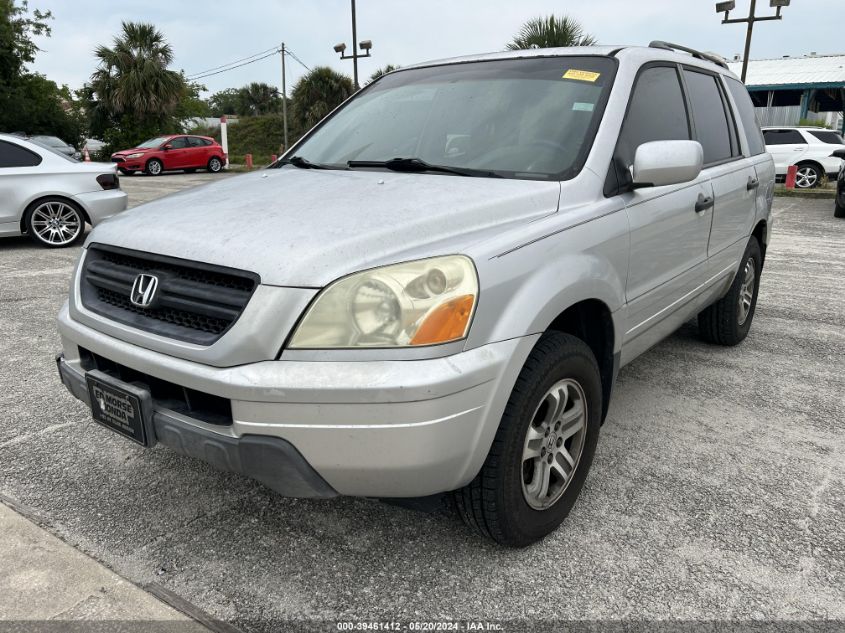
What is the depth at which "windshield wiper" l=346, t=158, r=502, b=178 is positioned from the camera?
2.62 metres

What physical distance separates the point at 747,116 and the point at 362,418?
388cm

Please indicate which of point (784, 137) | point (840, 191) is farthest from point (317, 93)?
point (840, 191)

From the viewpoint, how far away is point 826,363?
4223mm

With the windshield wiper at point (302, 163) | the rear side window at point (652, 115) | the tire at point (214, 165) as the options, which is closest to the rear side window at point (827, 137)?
the rear side window at point (652, 115)

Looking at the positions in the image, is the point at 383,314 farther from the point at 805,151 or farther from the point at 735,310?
the point at 805,151

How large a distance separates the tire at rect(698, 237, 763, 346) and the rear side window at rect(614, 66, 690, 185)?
1287 millimetres

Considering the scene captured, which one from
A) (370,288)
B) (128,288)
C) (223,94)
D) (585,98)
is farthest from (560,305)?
(223,94)

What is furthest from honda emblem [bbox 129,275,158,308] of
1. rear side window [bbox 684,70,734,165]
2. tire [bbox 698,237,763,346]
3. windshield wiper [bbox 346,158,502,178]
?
tire [bbox 698,237,763,346]

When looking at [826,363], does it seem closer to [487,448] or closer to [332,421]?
[487,448]

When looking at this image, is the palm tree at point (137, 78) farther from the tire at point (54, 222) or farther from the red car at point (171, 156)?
the tire at point (54, 222)

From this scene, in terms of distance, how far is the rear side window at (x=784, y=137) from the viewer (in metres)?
16.1

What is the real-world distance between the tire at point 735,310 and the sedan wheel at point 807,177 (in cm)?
1363

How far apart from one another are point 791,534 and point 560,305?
3.91 ft

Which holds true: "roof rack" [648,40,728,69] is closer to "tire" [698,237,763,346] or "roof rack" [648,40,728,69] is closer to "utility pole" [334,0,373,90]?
"tire" [698,237,763,346]
